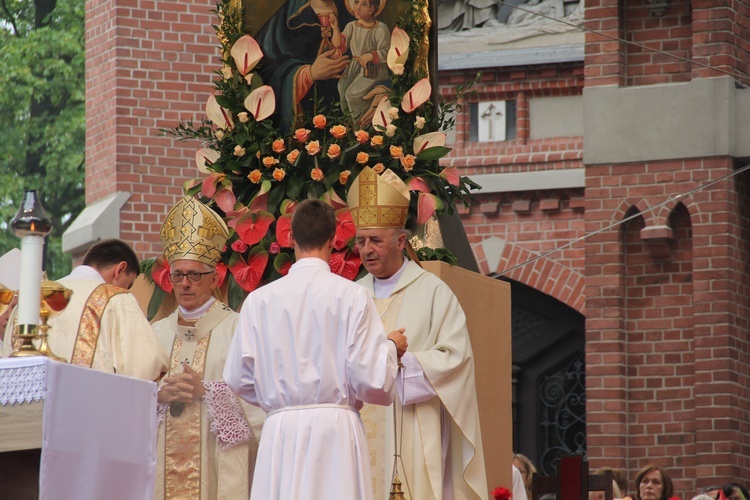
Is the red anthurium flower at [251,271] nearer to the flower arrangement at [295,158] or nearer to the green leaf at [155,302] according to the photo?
the flower arrangement at [295,158]

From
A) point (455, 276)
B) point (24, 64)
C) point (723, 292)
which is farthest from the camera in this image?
point (24, 64)

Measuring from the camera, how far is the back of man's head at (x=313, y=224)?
639 cm

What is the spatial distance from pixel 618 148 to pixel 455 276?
4179 millimetres

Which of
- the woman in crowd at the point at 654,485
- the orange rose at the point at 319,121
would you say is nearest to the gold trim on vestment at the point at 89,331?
the orange rose at the point at 319,121

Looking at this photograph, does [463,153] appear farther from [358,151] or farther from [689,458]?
[358,151]

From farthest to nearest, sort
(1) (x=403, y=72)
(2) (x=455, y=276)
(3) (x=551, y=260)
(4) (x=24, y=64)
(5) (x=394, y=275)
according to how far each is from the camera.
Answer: (4) (x=24, y=64), (3) (x=551, y=260), (1) (x=403, y=72), (2) (x=455, y=276), (5) (x=394, y=275)

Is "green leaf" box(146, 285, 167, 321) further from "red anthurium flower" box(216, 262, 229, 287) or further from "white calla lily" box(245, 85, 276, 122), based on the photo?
"white calla lily" box(245, 85, 276, 122)

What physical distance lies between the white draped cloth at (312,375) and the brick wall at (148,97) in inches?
266

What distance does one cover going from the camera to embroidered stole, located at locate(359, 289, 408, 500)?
306 inches

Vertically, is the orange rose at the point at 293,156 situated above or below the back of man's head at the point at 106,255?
above

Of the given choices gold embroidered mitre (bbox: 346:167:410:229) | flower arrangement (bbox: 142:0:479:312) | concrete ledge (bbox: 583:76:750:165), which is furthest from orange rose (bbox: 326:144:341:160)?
concrete ledge (bbox: 583:76:750:165)

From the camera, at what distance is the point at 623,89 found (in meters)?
12.2

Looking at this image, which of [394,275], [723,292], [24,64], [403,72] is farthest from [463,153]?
[24,64]

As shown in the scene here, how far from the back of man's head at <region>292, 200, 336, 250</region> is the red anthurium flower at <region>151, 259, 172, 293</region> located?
8.91 ft
